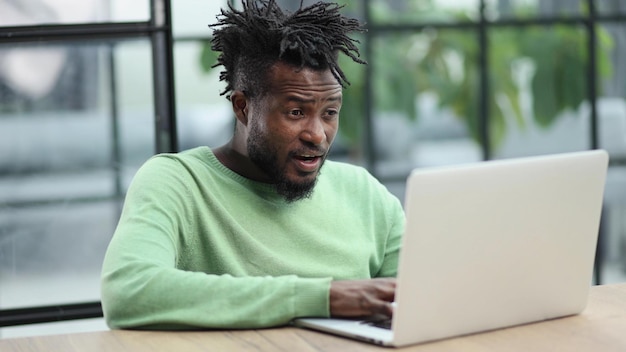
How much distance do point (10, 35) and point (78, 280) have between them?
69 centimetres

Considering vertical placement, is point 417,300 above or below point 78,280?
above

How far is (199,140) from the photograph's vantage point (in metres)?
4.48

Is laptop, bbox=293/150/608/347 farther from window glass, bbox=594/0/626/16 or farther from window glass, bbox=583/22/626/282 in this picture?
window glass, bbox=594/0/626/16

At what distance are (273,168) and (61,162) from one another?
1.23 m

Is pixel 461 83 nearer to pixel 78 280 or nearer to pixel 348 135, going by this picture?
pixel 348 135

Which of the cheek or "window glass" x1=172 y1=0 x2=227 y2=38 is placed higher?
"window glass" x1=172 y1=0 x2=227 y2=38

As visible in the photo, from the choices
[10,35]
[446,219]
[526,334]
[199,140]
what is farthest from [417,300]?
[199,140]

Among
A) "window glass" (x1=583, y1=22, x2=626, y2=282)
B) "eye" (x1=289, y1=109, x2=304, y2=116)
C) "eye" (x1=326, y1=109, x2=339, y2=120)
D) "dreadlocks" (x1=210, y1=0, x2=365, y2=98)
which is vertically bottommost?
"window glass" (x1=583, y1=22, x2=626, y2=282)

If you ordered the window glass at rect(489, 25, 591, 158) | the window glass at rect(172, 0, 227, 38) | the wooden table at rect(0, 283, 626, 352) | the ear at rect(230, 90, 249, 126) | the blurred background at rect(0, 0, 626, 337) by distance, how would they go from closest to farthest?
the wooden table at rect(0, 283, 626, 352)
the ear at rect(230, 90, 249, 126)
the blurred background at rect(0, 0, 626, 337)
the window glass at rect(172, 0, 227, 38)
the window glass at rect(489, 25, 591, 158)

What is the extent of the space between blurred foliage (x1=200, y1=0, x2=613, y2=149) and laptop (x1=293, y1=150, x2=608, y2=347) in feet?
9.45

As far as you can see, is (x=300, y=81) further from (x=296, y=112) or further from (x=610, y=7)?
(x=610, y=7)

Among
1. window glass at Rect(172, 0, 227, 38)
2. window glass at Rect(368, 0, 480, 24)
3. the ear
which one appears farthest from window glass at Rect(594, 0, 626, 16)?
the ear

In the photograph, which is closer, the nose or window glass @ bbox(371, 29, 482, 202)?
the nose

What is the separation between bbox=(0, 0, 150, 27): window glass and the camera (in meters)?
2.89
